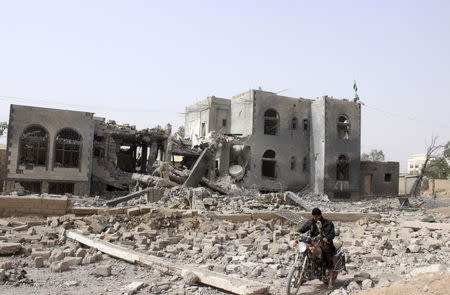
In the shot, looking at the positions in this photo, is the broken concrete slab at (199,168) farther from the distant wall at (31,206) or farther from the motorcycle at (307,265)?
the motorcycle at (307,265)

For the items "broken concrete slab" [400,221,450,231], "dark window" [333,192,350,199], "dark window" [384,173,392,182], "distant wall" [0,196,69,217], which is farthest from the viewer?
"dark window" [384,173,392,182]

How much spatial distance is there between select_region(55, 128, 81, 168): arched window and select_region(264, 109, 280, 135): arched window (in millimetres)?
14069

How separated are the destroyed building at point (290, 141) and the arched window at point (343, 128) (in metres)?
0.08

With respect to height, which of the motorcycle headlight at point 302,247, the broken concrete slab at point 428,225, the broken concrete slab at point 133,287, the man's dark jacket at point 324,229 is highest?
the man's dark jacket at point 324,229

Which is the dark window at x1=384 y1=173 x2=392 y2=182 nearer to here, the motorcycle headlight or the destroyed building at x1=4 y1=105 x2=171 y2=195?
the destroyed building at x1=4 y1=105 x2=171 y2=195

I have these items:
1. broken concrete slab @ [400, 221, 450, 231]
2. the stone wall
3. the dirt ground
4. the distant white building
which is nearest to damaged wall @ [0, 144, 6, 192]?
the stone wall

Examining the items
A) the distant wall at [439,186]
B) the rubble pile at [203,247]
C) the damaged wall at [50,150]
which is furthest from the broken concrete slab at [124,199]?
the distant wall at [439,186]

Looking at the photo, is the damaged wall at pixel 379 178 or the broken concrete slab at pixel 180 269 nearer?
the broken concrete slab at pixel 180 269

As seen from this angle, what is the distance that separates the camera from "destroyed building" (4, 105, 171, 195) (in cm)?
2498

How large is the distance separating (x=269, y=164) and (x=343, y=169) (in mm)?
6339

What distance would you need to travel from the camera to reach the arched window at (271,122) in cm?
3297

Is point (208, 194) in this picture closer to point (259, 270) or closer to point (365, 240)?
point (365, 240)

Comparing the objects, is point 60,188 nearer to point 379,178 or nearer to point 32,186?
point 32,186

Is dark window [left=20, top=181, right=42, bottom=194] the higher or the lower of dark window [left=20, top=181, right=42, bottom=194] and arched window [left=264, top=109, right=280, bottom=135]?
the lower
